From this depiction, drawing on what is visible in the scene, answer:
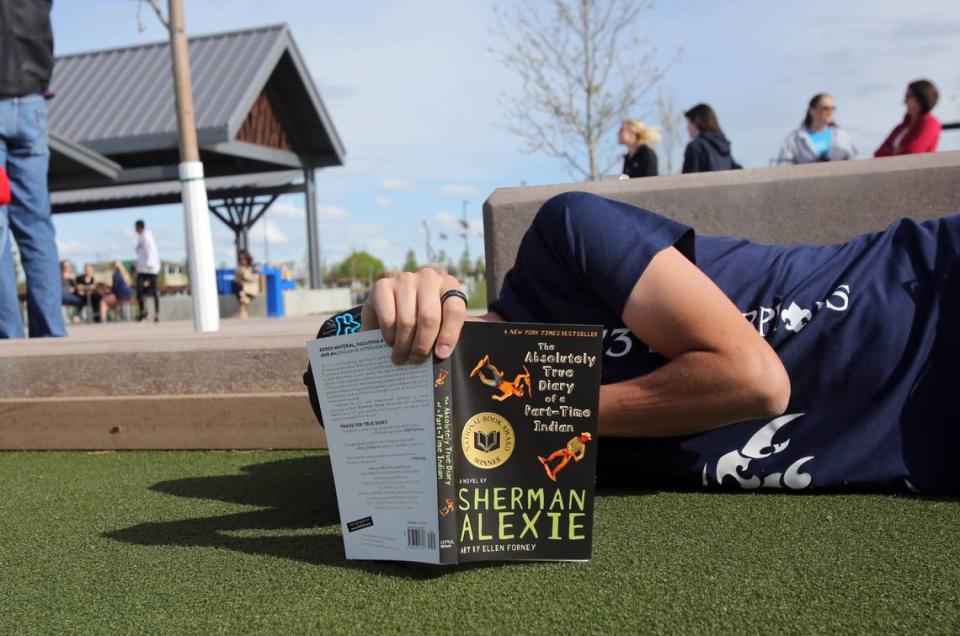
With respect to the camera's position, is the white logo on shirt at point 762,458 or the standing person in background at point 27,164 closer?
the white logo on shirt at point 762,458

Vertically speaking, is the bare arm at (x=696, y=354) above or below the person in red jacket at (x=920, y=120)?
below

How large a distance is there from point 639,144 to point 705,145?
720 millimetres

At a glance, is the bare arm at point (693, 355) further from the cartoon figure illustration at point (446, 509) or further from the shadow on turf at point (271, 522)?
the shadow on turf at point (271, 522)

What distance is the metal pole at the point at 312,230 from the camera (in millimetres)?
18062

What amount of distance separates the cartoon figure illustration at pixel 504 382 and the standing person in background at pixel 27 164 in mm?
4124

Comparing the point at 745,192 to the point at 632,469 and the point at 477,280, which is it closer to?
the point at 632,469

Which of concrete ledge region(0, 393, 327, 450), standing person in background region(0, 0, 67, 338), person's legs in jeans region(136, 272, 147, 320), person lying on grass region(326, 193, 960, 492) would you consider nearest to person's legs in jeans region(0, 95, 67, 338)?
standing person in background region(0, 0, 67, 338)

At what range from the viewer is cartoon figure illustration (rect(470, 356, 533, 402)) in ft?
4.96

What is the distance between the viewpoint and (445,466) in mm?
→ 1483

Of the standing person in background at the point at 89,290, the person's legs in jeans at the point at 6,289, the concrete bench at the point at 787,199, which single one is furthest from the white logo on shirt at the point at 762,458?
the standing person in background at the point at 89,290

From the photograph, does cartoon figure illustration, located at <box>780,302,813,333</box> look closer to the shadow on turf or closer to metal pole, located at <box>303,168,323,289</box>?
the shadow on turf

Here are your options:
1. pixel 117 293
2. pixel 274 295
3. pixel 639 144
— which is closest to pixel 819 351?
pixel 639 144

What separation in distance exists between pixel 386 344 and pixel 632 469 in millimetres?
868

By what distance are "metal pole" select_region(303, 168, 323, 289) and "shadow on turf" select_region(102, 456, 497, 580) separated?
1566 cm
